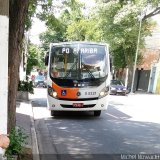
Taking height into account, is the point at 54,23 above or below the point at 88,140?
above

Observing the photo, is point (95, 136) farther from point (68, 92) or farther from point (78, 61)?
point (78, 61)

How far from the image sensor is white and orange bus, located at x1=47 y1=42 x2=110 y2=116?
50.0 feet

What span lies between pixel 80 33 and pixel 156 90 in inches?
592

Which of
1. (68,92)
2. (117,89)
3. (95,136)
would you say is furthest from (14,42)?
(117,89)

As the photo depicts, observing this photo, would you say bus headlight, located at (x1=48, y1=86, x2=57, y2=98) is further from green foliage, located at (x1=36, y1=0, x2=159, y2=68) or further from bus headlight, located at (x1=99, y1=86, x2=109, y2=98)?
green foliage, located at (x1=36, y1=0, x2=159, y2=68)

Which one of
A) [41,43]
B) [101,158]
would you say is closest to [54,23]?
[101,158]

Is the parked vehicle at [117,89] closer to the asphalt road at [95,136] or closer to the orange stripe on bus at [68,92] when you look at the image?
the asphalt road at [95,136]

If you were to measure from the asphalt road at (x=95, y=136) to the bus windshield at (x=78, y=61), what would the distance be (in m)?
1.73

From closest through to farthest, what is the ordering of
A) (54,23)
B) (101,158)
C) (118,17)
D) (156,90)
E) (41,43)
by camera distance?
(101,158) → (54,23) → (118,17) → (156,90) → (41,43)

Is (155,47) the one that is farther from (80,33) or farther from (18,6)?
(18,6)

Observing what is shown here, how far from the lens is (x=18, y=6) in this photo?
25.5 feet

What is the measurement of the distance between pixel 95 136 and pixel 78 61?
15.0 ft

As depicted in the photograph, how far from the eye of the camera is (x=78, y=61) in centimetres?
1554

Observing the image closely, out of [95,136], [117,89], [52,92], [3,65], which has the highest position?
[3,65]
